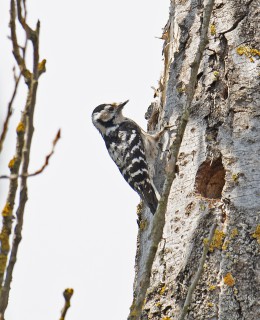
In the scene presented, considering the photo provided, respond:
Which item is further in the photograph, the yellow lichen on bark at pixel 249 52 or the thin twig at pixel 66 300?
the yellow lichen on bark at pixel 249 52

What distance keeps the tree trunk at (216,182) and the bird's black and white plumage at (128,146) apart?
0.72 m

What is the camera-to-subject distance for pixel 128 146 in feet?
22.0

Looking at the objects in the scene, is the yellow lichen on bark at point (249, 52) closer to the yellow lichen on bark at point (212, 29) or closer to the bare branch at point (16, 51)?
the yellow lichen on bark at point (212, 29)

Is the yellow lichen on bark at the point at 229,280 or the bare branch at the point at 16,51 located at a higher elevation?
the bare branch at the point at 16,51

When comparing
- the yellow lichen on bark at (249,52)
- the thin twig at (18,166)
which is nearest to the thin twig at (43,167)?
the thin twig at (18,166)

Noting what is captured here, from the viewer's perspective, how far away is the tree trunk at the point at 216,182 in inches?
152

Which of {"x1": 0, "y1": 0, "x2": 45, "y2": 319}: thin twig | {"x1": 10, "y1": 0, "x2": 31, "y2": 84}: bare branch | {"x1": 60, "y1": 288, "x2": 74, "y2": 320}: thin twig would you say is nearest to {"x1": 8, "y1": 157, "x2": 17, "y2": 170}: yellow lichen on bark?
{"x1": 0, "y1": 0, "x2": 45, "y2": 319}: thin twig

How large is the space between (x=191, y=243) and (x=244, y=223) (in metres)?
0.32

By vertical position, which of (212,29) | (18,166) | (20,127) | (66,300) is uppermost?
(212,29)

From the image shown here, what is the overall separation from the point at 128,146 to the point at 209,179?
7.75ft

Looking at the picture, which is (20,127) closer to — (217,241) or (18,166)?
(18,166)

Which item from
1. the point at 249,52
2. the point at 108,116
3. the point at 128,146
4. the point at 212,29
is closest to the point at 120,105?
the point at 108,116

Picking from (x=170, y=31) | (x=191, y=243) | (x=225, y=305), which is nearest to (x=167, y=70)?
(x=170, y=31)

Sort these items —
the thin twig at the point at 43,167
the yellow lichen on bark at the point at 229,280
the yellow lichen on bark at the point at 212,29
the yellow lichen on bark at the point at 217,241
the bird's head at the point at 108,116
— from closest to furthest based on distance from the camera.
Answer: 1. the thin twig at the point at 43,167
2. the yellow lichen on bark at the point at 229,280
3. the yellow lichen on bark at the point at 217,241
4. the yellow lichen on bark at the point at 212,29
5. the bird's head at the point at 108,116
